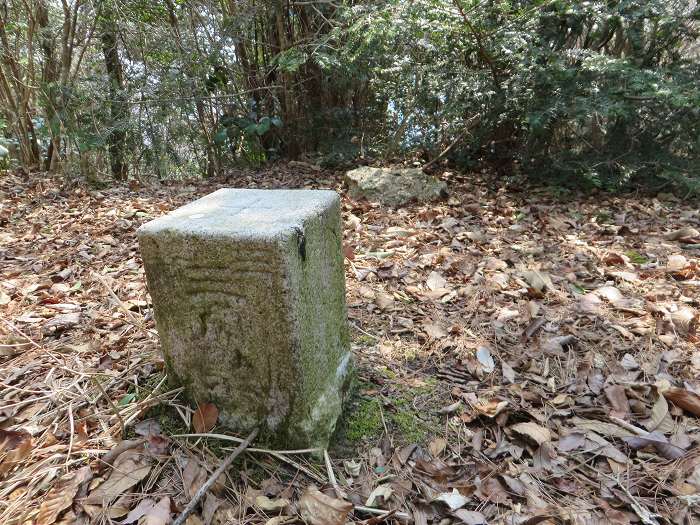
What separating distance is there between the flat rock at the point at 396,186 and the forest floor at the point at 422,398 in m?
0.83

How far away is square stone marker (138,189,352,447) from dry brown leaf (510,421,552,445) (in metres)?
0.61

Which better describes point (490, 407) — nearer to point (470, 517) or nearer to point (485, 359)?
point (485, 359)

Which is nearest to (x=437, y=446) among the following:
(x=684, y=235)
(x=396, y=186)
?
(x=684, y=235)

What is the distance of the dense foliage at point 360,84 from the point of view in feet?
11.5

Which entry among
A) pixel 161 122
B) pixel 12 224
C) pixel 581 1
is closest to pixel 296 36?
pixel 161 122

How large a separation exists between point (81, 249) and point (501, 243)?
8.47ft

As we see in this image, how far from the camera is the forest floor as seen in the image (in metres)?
1.34

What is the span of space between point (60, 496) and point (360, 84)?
431 cm

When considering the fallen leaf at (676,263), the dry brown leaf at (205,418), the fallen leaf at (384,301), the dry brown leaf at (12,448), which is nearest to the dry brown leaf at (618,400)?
the fallen leaf at (384,301)

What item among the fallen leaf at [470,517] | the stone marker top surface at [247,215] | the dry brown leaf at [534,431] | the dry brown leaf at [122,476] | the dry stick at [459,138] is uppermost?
the stone marker top surface at [247,215]

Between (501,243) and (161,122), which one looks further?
(161,122)

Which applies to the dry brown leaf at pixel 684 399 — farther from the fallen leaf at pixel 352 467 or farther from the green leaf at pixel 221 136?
the green leaf at pixel 221 136

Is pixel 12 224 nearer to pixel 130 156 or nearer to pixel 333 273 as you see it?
pixel 130 156

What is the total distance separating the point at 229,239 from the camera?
4.06ft
